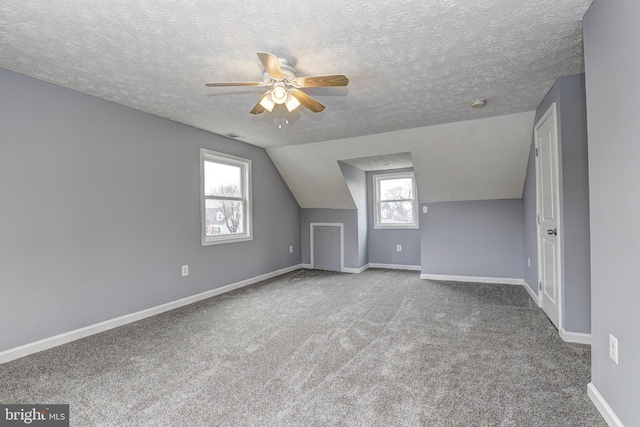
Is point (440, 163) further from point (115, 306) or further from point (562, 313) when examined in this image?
point (115, 306)

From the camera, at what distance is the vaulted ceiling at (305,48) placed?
1.75 metres

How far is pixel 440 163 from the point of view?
14.9ft

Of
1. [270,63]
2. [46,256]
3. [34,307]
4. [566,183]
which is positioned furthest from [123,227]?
[566,183]

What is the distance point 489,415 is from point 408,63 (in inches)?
92.6

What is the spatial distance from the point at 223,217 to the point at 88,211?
1.81 m

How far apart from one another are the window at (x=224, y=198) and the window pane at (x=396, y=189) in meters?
2.75

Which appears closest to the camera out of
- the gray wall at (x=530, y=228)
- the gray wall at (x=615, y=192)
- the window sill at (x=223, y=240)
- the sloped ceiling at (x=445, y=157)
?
the gray wall at (x=615, y=192)

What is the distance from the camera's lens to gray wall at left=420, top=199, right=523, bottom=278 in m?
4.71

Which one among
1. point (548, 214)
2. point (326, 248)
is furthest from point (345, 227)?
point (548, 214)

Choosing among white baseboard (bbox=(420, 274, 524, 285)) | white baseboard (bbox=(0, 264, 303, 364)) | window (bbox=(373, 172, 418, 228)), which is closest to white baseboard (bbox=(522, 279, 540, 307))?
white baseboard (bbox=(420, 274, 524, 285))

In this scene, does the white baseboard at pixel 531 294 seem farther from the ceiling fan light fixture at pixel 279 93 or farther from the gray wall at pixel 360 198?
the ceiling fan light fixture at pixel 279 93

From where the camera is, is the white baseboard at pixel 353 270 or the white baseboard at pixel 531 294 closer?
the white baseboard at pixel 531 294

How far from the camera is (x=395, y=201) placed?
617cm

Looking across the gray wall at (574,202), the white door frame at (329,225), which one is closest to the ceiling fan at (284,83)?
the gray wall at (574,202)
